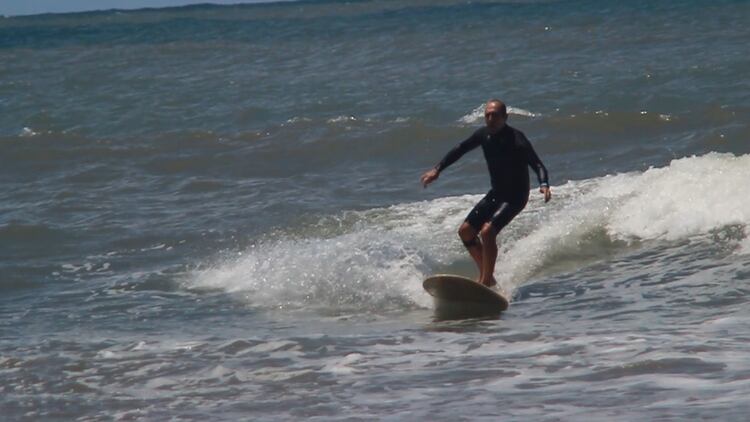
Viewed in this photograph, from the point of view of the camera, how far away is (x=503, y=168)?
1003 centimetres

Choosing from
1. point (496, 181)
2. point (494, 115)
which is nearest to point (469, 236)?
point (496, 181)

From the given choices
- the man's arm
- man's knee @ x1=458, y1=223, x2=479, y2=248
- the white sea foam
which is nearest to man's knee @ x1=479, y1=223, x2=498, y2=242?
man's knee @ x1=458, y1=223, x2=479, y2=248

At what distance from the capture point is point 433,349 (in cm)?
809

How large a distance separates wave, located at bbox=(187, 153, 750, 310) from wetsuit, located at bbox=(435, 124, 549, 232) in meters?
0.62

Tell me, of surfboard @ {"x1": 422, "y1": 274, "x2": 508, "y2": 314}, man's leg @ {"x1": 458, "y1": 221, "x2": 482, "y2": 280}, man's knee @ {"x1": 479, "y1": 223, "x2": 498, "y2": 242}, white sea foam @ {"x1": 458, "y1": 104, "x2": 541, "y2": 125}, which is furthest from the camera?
white sea foam @ {"x1": 458, "y1": 104, "x2": 541, "y2": 125}

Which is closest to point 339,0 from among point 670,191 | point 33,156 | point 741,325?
point 33,156

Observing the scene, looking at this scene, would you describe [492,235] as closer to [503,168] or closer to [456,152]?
[503,168]

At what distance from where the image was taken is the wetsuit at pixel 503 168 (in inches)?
392

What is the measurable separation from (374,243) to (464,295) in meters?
2.32

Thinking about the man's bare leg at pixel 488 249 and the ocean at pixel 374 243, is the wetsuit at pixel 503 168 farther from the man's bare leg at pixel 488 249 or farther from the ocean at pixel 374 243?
the ocean at pixel 374 243

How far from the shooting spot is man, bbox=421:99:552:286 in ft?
32.6

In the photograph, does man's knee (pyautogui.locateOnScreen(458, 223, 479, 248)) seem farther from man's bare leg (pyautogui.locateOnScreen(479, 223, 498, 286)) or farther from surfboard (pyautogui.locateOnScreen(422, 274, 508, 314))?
surfboard (pyautogui.locateOnScreen(422, 274, 508, 314))

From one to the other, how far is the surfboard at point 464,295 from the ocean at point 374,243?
0.22m

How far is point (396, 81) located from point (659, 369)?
18.3m
